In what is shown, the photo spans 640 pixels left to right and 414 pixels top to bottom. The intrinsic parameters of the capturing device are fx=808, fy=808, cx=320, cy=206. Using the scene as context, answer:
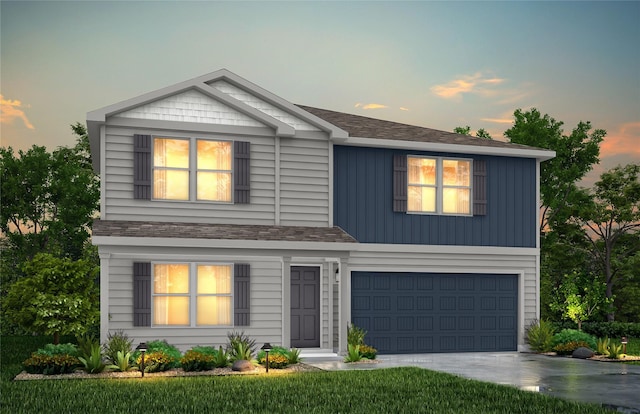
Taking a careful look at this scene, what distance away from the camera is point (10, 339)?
26688 mm

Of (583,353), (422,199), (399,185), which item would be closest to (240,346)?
(399,185)

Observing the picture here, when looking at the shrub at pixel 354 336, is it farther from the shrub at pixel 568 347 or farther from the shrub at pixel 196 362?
the shrub at pixel 568 347

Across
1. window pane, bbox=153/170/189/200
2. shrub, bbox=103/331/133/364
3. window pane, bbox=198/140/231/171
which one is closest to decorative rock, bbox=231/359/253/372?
shrub, bbox=103/331/133/364

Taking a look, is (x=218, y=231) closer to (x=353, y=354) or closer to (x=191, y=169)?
(x=191, y=169)

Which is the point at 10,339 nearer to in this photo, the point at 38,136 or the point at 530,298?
the point at 38,136

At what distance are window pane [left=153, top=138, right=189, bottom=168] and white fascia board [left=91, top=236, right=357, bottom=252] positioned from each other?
2.43 meters

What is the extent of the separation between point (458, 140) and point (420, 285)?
4400mm

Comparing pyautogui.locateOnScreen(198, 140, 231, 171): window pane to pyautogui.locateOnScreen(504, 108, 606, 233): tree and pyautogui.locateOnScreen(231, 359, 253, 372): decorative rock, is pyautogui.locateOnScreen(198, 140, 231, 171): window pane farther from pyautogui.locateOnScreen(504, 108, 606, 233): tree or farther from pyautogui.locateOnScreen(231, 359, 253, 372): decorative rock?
pyautogui.locateOnScreen(504, 108, 606, 233): tree

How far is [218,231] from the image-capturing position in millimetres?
19625

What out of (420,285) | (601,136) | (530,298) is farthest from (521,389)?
(601,136)

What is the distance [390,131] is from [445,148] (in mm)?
1773

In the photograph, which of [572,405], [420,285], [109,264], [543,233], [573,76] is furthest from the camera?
[543,233]

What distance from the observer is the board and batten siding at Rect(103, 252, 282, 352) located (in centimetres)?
1906

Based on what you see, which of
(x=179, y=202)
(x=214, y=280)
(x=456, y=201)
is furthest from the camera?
(x=456, y=201)
